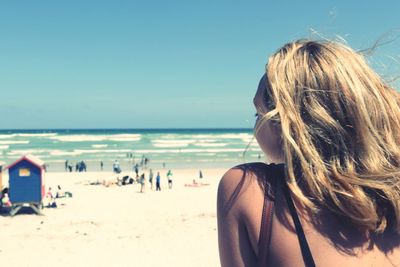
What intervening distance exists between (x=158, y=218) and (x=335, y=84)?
13725mm

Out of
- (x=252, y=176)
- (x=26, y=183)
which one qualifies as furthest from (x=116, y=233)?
(x=252, y=176)

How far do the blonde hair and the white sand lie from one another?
27.4 feet

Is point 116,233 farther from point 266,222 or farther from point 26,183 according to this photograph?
point 266,222

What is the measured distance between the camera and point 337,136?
1309 millimetres

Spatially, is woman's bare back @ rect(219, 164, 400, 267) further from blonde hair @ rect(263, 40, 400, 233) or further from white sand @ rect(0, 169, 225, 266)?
white sand @ rect(0, 169, 225, 266)

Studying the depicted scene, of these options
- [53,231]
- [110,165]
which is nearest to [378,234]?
[53,231]

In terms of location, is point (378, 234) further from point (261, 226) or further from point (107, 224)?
point (107, 224)

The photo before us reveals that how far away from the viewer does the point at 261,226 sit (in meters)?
1.21

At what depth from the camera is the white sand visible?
9719 millimetres

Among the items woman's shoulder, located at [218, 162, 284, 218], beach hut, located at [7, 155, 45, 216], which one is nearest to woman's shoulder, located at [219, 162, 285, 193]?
woman's shoulder, located at [218, 162, 284, 218]

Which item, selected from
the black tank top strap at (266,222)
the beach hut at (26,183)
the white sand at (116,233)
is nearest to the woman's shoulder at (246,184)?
the black tank top strap at (266,222)

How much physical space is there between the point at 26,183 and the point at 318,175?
15.4 m

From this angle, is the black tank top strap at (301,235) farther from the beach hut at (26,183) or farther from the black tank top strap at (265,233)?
the beach hut at (26,183)

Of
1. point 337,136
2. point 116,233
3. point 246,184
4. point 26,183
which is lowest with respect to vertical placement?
point 116,233
